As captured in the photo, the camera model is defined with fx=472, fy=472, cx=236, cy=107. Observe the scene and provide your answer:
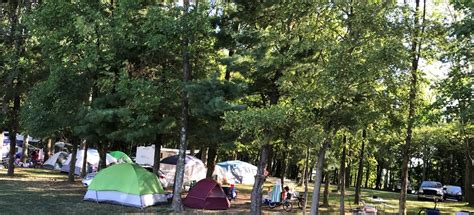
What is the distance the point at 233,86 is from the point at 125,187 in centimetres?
579

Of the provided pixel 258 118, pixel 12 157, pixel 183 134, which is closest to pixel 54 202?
pixel 183 134

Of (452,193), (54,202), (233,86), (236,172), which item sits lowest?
(54,202)

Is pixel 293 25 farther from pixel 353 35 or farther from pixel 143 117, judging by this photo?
pixel 143 117

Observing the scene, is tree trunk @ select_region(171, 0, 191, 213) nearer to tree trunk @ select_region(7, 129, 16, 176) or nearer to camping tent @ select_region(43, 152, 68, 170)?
tree trunk @ select_region(7, 129, 16, 176)

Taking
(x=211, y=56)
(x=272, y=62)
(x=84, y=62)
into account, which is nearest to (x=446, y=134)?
(x=272, y=62)

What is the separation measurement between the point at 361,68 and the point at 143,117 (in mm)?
8242

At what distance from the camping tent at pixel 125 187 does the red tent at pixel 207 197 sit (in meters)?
1.51

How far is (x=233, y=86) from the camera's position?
1639cm

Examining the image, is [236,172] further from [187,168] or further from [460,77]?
[460,77]

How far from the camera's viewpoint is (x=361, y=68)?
13680 millimetres

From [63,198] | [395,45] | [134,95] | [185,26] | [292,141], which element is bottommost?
[63,198]

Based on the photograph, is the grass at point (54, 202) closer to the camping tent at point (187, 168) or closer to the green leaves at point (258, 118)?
the camping tent at point (187, 168)

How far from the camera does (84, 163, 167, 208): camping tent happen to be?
17.8m

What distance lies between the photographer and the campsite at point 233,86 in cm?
1421
